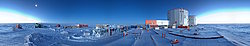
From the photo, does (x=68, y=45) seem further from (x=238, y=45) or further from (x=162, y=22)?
(x=162, y=22)

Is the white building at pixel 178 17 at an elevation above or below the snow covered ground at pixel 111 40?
above

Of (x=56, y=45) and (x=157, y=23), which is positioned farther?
(x=157, y=23)

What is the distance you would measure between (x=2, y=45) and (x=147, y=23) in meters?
51.0

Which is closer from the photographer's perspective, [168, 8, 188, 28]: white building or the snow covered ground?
the snow covered ground

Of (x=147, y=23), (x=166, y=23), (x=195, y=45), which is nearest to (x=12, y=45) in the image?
(x=195, y=45)

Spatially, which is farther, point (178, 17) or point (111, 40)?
point (178, 17)

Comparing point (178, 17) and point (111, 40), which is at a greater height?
point (178, 17)

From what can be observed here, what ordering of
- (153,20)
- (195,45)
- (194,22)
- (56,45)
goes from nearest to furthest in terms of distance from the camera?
1. (195,45)
2. (56,45)
3. (153,20)
4. (194,22)

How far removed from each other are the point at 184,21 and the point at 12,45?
219 feet

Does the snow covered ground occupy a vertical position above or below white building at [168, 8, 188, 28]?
below

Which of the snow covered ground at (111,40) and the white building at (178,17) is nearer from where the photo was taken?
the snow covered ground at (111,40)

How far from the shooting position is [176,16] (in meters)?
A: 66.1

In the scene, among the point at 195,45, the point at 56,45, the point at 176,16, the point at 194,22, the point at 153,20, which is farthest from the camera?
the point at 194,22

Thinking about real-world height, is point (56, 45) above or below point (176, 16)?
below
